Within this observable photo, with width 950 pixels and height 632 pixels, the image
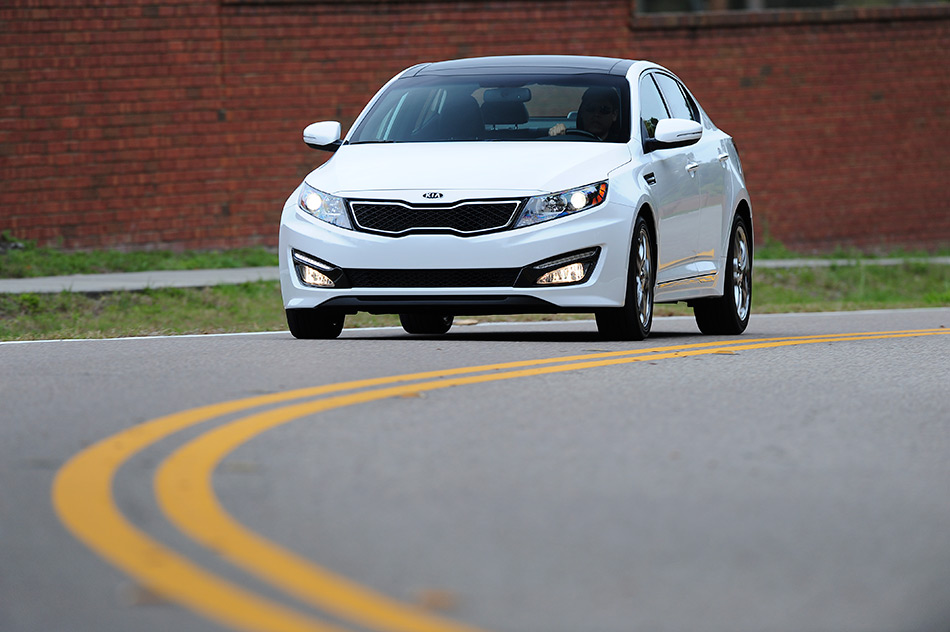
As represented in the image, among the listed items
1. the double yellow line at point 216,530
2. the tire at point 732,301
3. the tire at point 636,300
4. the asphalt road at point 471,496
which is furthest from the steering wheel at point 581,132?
the double yellow line at point 216,530

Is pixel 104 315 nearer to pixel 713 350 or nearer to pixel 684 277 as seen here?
pixel 684 277

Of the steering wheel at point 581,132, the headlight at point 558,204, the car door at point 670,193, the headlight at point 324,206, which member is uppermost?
the steering wheel at point 581,132

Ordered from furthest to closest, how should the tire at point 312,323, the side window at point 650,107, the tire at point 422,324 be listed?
the tire at point 422,324
the side window at point 650,107
the tire at point 312,323

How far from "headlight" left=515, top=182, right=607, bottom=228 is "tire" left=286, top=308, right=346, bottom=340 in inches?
57.8

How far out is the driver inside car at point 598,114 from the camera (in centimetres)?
1056

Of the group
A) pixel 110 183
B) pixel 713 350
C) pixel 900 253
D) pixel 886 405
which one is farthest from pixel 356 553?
pixel 900 253

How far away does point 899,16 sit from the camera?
896 inches

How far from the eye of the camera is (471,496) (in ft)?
16.7

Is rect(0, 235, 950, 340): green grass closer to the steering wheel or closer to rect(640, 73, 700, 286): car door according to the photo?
the steering wheel

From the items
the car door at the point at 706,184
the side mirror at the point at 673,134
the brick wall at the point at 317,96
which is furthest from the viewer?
the brick wall at the point at 317,96

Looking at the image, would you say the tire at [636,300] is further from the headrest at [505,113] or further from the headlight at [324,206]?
the headlight at [324,206]

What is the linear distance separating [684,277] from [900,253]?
12438 millimetres

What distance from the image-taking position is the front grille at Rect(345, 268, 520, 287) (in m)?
9.59

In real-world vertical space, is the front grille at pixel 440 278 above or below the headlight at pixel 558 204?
below
